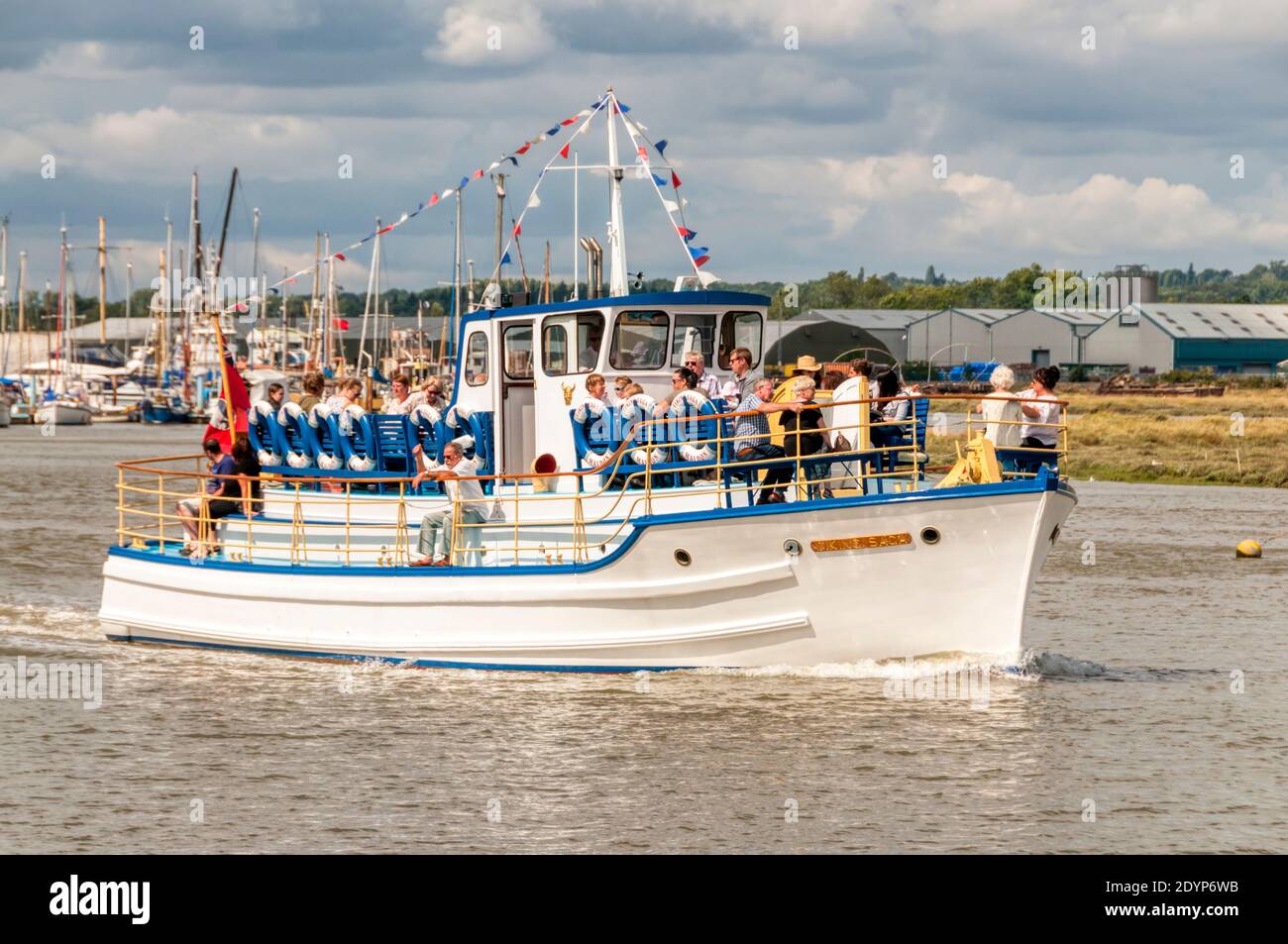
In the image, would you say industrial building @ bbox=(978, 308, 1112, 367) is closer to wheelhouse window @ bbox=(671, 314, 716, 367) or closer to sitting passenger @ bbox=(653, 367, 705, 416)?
wheelhouse window @ bbox=(671, 314, 716, 367)

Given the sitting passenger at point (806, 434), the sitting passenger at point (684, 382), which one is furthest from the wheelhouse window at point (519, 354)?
the sitting passenger at point (806, 434)

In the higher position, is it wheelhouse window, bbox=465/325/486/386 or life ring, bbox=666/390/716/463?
wheelhouse window, bbox=465/325/486/386

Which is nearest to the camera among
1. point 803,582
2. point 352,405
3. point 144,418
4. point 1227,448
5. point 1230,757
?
point 1230,757

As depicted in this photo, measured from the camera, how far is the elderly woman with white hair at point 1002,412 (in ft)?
51.9

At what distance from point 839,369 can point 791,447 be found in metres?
2.23

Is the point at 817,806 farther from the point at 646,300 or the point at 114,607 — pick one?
the point at 114,607

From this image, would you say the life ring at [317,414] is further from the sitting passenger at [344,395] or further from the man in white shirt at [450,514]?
the man in white shirt at [450,514]

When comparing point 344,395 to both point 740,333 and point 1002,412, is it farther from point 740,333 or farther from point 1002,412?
point 1002,412

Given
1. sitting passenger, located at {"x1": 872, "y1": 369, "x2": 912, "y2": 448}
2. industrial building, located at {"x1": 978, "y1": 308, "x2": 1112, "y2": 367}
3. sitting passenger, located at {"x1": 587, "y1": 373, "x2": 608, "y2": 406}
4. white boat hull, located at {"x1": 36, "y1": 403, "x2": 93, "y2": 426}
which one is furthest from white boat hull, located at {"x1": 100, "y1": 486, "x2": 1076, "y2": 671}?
industrial building, located at {"x1": 978, "y1": 308, "x2": 1112, "y2": 367}

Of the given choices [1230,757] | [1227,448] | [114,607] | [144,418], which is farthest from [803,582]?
[144,418]

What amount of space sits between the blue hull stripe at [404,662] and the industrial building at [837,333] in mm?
61307

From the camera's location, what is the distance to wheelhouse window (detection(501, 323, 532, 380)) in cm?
2000

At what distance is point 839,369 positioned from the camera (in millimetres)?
18719

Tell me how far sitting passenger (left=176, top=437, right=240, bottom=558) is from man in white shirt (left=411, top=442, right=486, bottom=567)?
9.75ft
